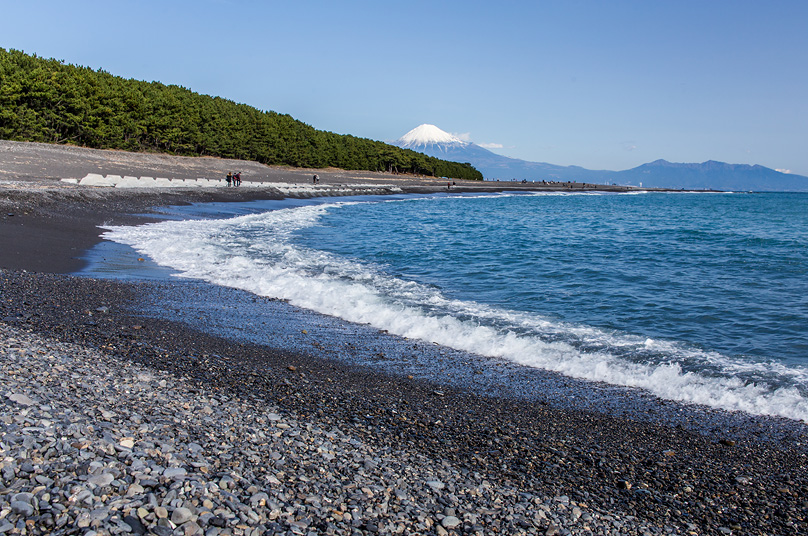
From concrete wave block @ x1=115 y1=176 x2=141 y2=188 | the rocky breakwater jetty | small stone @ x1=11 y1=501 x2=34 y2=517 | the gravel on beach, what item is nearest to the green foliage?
concrete wave block @ x1=115 y1=176 x2=141 y2=188

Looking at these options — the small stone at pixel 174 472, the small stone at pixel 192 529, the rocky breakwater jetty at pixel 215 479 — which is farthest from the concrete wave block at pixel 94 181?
the small stone at pixel 192 529

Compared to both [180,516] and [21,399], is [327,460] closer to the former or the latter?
[180,516]

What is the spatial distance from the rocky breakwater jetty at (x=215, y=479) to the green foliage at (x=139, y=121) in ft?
210

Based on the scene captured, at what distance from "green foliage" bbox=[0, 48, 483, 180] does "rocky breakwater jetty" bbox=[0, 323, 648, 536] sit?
2522 inches

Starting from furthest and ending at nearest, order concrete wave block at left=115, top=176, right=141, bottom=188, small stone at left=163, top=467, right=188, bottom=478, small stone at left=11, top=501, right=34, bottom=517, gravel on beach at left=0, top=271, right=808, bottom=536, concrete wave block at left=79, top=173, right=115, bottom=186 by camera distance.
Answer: concrete wave block at left=115, top=176, right=141, bottom=188, concrete wave block at left=79, top=173, right=115, bottom=186, small stone at left=163, top=467, right=188, bottom=478, gravel on beach at left=0, top=271, right=808, bottom=536, small stone at left=11, top=501, right=34, bottom=517

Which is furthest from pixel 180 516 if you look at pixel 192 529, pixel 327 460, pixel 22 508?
pixel 327 460

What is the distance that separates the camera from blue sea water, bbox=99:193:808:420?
332 inches

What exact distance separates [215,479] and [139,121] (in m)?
81.3

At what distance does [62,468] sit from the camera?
3.84 metres

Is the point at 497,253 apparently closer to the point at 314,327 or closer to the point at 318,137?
the point at 314,327

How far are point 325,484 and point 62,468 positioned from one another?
6.10 ft

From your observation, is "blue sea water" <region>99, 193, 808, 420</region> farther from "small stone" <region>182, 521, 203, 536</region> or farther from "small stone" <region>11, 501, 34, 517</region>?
"small stone" <region>11, 501, 34, 517</region>

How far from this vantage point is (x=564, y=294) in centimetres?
1427

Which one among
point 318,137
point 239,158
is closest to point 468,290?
point 239,158
